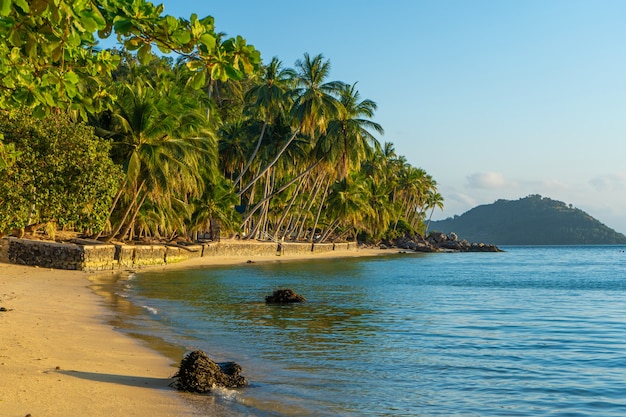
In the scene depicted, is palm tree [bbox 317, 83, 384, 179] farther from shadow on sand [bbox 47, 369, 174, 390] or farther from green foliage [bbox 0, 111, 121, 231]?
shadow on sand [bbox 47, 369, 174, 390]

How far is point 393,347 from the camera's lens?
12219mm

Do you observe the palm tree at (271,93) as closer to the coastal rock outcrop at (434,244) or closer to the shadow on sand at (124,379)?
the shadow on sand at (124,379)

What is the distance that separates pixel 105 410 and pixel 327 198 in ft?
220

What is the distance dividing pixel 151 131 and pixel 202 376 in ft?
84.1

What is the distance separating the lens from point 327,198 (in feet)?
240

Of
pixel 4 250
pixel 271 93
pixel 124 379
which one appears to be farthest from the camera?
pixel 271 93

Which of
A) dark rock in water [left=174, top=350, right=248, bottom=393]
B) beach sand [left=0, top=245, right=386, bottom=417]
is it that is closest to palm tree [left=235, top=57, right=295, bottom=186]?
beach sand [left=0, top=245, right=386, bottom=417]

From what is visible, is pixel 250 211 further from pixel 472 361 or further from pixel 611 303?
pixel 472 361

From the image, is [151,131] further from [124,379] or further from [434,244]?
[434,244]

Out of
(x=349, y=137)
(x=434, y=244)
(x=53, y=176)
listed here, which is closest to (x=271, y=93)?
(x=349, y=137)

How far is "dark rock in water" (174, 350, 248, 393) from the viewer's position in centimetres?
769

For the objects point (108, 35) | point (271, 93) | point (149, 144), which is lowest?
point (108, 35)

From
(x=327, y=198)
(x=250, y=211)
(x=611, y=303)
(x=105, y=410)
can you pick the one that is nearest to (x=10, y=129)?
(x=105, y=410)

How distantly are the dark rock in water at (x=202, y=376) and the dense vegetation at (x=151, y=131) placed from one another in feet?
→ 11.0
